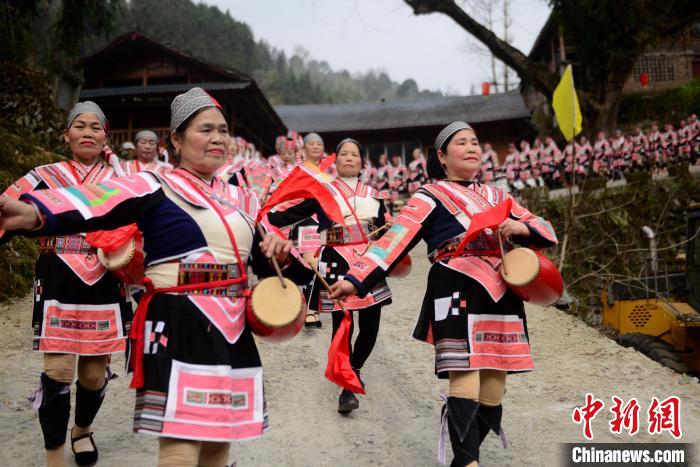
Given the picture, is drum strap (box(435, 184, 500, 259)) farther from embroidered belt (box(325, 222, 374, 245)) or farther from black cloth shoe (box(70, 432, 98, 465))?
black cloth shoe (box(70, 432, 98, 465))

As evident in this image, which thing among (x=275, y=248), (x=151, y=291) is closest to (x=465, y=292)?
(x=275, y=248)

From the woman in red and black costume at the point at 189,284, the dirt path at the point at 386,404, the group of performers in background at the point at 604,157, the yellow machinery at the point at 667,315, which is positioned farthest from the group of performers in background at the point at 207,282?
the group of performers in background at the point at 604,157

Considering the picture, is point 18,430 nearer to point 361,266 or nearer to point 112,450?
point 112,450

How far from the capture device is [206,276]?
86.7 inches

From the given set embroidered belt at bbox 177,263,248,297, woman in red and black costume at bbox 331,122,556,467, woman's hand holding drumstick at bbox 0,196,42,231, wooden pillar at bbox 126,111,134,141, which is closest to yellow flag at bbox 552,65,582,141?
woman in red and black costume at bbox 331,122,556,467

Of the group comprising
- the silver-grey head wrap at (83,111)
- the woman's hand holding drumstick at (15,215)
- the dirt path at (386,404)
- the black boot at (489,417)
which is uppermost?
the silver-grey head wrap at (83,111)

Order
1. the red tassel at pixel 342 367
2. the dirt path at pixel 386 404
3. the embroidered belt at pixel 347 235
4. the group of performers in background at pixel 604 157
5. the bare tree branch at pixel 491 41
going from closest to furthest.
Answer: the red tassel at pixel 342 367, the dirt path at pixel 386 404, the embroidered belt at pixel 347 235, the group of performers in background at pixel 604 157, the bare tree branch at pixel 491 41

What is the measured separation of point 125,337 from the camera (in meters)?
3.24

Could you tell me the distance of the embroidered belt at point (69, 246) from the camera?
3199mm

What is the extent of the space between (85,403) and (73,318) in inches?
20.1

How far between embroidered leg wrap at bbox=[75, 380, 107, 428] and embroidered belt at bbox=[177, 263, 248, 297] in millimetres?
1515

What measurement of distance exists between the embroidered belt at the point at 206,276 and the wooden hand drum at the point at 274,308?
A: 11 centimetres

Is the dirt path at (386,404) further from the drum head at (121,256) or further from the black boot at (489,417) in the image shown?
the drum head at (121,256)

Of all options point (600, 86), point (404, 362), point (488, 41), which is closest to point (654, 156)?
point (600, 86)
